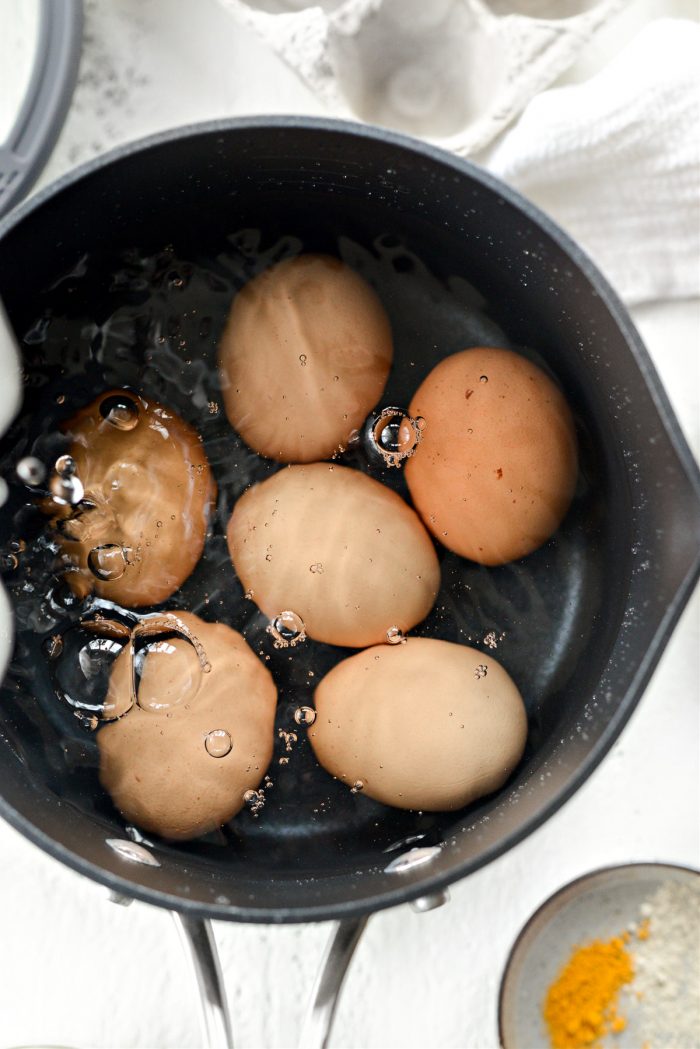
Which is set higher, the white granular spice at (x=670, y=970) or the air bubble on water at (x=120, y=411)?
the air bubble on water at (x=120, y=411)

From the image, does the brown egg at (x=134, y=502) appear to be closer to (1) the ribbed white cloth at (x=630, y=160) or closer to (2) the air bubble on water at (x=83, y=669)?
(2) the air bubble on water at (x=83, y=669)

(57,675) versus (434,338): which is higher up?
(434,338)

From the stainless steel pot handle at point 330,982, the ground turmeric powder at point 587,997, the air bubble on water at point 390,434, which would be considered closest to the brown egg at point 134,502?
the air bubble on water at point 390,434

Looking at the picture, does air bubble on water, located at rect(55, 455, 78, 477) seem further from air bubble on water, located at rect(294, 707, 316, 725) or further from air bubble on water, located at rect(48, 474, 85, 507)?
air bubble on water, located at rect(294, 707, 316, 725)

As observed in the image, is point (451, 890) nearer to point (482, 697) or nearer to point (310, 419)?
point (482, 697)

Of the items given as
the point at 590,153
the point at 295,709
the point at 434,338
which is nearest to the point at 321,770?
the point at 295,709

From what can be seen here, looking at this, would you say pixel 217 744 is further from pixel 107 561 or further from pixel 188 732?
pixel 107 561
